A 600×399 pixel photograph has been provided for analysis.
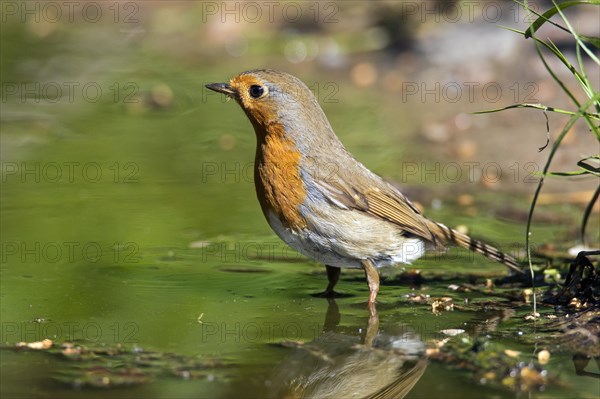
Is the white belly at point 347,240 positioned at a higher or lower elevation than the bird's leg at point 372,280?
higher

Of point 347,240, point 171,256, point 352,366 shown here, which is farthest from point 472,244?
point 171,256

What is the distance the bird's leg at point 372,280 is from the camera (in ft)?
19.3

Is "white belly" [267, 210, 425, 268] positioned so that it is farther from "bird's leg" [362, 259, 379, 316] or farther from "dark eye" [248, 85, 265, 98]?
"dark eye" [248, 85, 265, 98]

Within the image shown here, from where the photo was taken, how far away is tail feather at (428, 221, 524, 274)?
20.4ft

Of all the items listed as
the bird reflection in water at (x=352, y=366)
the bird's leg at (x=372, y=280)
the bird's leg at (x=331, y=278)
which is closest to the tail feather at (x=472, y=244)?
the bird's leg at (x=372, y=280)

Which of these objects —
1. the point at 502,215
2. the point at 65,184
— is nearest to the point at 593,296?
the point at 502,215

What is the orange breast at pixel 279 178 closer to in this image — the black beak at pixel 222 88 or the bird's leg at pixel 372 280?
the black beak at pixel 222 88

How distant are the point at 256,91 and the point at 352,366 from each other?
6.41 feet

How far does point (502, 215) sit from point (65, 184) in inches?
140

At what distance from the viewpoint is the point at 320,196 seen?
591 centimetres

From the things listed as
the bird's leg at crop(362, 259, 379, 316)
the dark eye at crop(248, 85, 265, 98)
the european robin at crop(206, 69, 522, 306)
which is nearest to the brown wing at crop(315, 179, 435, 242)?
the european robin at crop(206, 69, 522, 306)

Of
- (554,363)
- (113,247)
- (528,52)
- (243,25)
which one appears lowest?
(554,363)

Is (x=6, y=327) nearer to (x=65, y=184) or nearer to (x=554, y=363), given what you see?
(x=554, y=363)

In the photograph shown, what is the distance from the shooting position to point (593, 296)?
17.7ft
